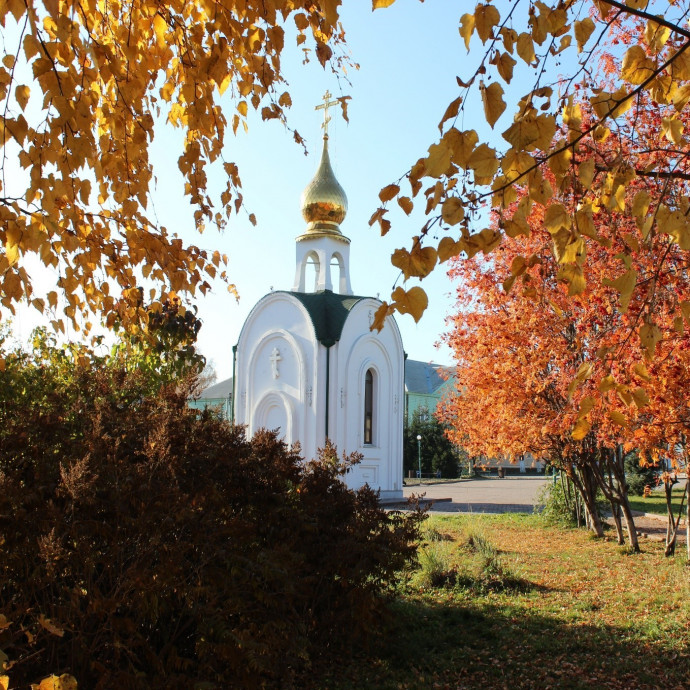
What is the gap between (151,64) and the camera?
400 cm

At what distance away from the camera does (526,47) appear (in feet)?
7.84

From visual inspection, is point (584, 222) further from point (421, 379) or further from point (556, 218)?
point (421, 379)

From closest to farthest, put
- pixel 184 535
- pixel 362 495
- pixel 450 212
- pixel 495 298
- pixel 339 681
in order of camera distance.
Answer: pixel 450 212, pixel 184 535, pixel 339 681, pixel 362 495, pixel 495 298

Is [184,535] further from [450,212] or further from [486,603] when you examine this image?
[486,603]

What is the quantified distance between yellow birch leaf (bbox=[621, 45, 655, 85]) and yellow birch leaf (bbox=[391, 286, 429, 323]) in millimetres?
1156

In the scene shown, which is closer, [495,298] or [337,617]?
[337,617]

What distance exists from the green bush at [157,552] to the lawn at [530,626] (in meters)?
0.53

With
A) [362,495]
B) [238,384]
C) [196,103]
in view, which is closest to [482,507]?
[238,384]

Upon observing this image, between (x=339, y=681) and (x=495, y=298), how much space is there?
649 centimetres

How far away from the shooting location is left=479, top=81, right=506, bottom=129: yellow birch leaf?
217cm

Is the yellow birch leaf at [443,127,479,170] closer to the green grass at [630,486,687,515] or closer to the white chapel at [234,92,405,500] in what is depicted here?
the green grass at [630,486,687,515]

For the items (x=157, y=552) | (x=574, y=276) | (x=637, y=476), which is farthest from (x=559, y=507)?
(x=574, y=276)

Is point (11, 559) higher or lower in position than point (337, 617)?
higher

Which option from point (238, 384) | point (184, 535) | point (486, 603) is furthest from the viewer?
point (238, 384)
